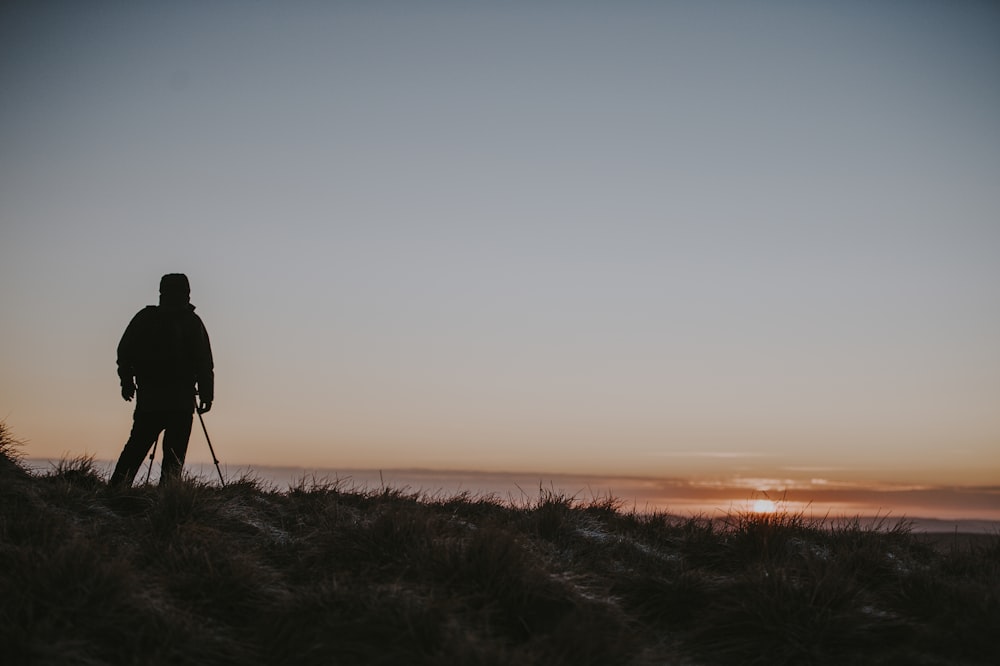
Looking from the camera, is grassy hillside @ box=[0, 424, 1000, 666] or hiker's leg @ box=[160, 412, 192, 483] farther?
hiker's leg @ box=[160, 412, 192, 483]

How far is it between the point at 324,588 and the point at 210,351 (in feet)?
17.7

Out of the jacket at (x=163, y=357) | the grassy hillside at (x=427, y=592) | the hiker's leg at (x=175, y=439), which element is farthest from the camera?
the hiker's leg at (x=175, y=439)

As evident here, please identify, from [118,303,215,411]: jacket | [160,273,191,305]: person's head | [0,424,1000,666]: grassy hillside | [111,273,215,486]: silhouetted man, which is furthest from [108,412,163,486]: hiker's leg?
[160,273,191,305]: person's head

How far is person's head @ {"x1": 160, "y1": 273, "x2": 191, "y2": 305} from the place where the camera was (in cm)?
1125

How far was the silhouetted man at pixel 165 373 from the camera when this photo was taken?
36.2 feet

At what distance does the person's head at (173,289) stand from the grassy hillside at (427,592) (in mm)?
2524

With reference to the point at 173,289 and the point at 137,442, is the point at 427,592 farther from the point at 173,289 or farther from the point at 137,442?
the point at 173,289

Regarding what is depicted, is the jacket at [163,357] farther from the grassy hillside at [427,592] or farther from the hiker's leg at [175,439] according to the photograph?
the grassy hillside at [427,592]

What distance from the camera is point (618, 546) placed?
9734 mm

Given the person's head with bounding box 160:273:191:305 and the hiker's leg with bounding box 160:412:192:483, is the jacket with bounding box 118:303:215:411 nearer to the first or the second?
the person's head with bounding box 160:273:191:305

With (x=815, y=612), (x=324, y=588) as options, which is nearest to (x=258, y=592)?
(x=324, y=588)

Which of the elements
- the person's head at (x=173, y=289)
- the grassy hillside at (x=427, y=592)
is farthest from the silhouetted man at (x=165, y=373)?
the grassy hillside at (x=427, y=592)

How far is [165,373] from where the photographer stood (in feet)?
36.4

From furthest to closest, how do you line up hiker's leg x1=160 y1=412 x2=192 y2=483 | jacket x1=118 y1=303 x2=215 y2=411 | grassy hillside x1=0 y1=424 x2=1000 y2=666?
hiker's leg x1=160 y1=412 x2=192 y2=483 < jacket x1=118 y1=303 x2=215 y2=411 < grassy hillside x1=0 y1=424 x2=1000 y2=666
